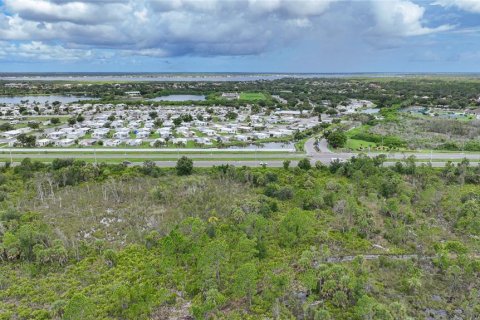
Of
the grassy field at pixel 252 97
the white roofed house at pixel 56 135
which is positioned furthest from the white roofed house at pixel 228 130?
the grassy field at pixel 252 97

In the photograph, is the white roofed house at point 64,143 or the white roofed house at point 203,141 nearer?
the white roofed house at point 64,143

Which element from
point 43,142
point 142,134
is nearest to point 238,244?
point 142,134

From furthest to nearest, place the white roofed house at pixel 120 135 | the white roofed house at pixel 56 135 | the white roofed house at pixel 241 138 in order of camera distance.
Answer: the white roofed house at pixel 120 135 < the white roofed house at pixel 56 135 < the white roofed house at pixel 241 138

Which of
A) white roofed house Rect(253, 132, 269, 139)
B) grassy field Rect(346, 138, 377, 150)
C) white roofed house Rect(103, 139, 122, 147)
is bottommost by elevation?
grassy field Rect(346, 138, 377, 150)

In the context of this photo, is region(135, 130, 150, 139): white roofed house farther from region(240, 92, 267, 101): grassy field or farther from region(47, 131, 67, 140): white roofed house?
region(240, 92, 267, 101): grassy field

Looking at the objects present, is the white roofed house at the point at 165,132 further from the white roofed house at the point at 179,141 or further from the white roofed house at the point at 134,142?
the white roofed house at the point at 134,142

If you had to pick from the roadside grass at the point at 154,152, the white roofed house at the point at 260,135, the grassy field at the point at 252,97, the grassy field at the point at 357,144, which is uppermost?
the grassy field at the point at 252,97

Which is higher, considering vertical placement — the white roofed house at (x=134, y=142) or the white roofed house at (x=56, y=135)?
the white roofed house at (x=56, y=135)

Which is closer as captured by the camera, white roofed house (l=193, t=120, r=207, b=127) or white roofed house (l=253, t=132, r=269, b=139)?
white roofed house (l=253, t=132, r=269, b=139)

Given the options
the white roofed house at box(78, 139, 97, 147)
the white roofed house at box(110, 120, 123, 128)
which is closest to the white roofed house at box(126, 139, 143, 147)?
the white roofed house at box(78, 139, 97, 147)
